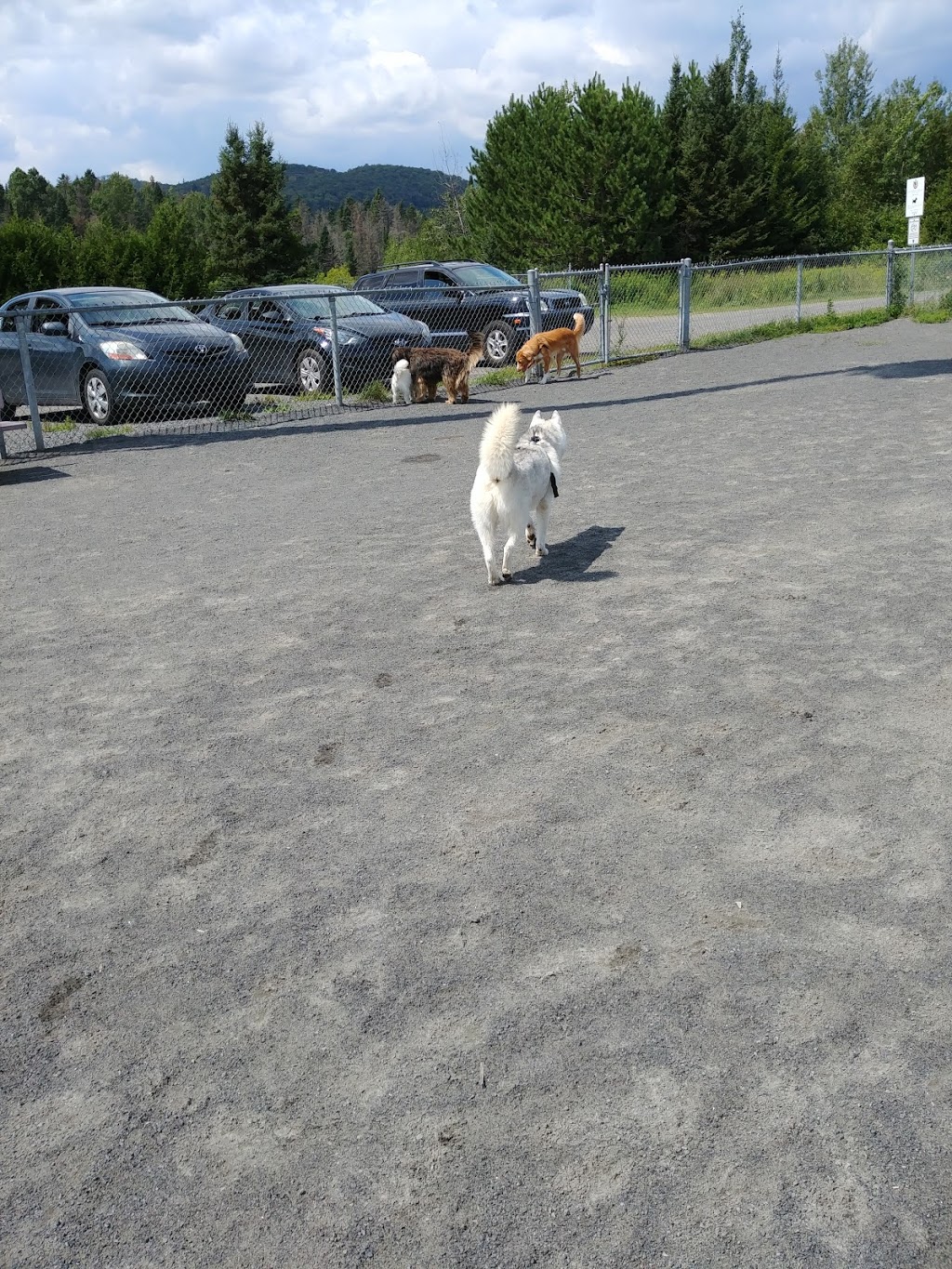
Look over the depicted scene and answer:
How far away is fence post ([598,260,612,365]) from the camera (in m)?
19.4

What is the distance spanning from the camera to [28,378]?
13.4 metres

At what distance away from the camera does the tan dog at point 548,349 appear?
1788 cm

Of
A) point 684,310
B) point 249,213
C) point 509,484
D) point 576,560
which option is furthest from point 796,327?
point 249,213

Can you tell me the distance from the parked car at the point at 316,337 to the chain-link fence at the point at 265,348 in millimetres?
21

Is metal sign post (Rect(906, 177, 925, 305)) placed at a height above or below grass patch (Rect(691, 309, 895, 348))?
above

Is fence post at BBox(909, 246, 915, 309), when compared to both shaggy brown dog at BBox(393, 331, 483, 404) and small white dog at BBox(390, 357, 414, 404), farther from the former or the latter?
small white dog at BBox(390, 357, 414, 404)

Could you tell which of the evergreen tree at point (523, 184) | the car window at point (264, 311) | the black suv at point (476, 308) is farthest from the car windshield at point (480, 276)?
the evergreen tree at point (523, 184)

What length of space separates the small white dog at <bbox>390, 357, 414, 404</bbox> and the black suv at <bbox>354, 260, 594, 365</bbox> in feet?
12.4

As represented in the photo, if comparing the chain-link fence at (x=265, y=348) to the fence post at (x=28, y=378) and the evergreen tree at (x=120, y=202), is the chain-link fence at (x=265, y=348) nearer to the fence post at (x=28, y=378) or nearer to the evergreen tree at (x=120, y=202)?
the fence post at (x=28, y=378)

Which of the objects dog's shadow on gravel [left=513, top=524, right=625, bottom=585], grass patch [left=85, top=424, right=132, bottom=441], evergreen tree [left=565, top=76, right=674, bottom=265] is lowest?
dog's shadow on gravel [left=513, top=524, right=625, bottom=585]

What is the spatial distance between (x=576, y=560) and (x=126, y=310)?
1023 cm

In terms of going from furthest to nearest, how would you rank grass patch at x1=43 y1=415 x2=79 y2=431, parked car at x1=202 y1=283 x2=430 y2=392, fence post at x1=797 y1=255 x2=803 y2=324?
fence post at x1=797 y1=255 x2=803 y2=324 → parked car at x1=202 y1=283 x2=430 y2=392 → grass patch at x1=43 y1=415 x2=79 y2=431

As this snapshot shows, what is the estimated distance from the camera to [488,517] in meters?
6.39

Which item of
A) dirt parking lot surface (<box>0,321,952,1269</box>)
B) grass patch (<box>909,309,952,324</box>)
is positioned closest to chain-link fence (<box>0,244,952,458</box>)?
grass patch (<box>909,309,952,324</box>)
